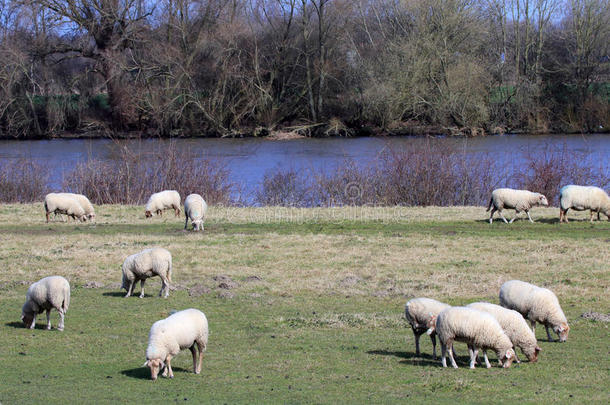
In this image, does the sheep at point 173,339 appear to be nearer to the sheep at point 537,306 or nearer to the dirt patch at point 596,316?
the sheep at point 537,306

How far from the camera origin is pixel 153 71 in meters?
65.8

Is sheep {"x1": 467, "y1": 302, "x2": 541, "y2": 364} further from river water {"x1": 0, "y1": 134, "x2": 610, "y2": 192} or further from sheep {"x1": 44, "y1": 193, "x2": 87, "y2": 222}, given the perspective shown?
river water {"x1": 0, "y1": 134, "x2": 610, "y2": 192}

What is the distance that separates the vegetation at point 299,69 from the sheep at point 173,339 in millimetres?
52495

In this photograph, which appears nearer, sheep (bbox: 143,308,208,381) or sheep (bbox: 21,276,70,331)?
sheep (bbox: 143,308,208,381)

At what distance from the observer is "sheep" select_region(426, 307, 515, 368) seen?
10.8m

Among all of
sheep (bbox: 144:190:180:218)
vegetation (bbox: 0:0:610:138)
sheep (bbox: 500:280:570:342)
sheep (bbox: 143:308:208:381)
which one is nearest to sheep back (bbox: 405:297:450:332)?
sheep (bbox: 500:280:570:342)

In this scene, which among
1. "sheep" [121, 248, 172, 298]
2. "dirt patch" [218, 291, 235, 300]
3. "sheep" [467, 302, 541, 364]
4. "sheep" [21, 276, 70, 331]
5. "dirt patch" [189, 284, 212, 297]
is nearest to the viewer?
"sheep" [467, 302, 541, 364]

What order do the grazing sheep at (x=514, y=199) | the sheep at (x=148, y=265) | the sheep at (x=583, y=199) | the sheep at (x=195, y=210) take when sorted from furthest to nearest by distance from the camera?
the grazing sheep at (x=514, y=199) → the sheep at (x=583, y=199) → the sheep at (x=195, y=210) → the sheep at (x=148, y=265)

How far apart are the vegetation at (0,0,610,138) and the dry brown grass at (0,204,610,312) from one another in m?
36.4

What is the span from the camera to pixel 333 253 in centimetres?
2172

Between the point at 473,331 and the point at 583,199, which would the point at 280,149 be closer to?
the point at 583,199

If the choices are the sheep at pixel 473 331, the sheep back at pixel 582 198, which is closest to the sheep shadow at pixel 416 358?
the sheep at pixel 473 331

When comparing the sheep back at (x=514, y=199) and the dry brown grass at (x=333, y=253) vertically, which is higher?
the sheep back at (x=514, y=199)

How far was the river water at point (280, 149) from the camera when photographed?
147 feet
